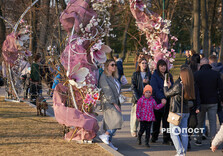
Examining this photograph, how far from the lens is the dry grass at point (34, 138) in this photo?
779cm

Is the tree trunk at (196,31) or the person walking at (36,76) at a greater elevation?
the tree trunk at (196,31)

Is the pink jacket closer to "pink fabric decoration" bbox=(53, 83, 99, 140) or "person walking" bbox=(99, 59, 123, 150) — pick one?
"person walking" bbox=(99, 59, 123, 150)

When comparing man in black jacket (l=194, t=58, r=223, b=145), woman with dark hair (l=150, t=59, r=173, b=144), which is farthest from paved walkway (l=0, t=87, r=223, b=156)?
man in black jacket (l=194, t=58, r=223, b=145)

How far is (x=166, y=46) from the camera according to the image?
34.9 feet

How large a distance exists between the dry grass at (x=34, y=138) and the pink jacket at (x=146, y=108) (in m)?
1.14

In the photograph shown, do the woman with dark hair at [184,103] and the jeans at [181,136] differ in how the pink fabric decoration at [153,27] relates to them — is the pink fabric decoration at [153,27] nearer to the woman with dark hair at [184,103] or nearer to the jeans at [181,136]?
the woman with dark hair at [184,103]

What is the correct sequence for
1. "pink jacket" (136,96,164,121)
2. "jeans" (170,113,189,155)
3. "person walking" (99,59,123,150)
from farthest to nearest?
1. "pink jacket" (136,96,164,121)
2. "person walking" (99,59,123,150)
3. "jeans" (170,113,189,155)

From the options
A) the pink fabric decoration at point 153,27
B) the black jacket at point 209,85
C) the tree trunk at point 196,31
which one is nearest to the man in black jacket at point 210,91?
the black jacket at point 209,85

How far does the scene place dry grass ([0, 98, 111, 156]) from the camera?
307 inches

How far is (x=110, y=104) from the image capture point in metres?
8.48

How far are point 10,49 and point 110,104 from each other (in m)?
9.08

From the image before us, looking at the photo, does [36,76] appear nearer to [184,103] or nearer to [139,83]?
[139,83]

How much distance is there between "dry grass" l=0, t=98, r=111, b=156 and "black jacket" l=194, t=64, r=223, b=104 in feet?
8.30

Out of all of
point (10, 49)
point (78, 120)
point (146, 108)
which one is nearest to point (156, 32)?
point (146, 108)
